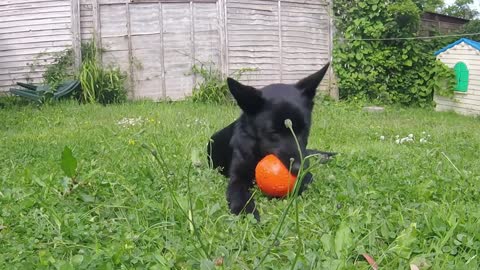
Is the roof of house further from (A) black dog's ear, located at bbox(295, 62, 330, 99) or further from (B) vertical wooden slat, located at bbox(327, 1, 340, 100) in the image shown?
(A) black dog's ear, located at bbox(295, 62, 330, 99)

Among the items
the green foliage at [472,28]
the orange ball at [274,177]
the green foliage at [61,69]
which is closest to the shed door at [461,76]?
the green foliage at [472,28]

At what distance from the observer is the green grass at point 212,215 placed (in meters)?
1.82

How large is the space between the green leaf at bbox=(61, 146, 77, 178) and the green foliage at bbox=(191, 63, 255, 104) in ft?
24.2

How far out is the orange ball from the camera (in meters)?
2.68

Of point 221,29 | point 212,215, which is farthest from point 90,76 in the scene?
point 212,215

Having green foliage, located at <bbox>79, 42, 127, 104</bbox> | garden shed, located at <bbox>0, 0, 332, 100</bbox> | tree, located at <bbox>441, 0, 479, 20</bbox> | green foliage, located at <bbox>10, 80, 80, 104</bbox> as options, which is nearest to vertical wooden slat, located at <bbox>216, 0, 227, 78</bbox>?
garden shed, located at <bbox>0, 0, 332, 100</bbox>

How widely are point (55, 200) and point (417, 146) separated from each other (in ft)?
12.2

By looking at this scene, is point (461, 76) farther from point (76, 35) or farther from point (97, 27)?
point (76, 35)

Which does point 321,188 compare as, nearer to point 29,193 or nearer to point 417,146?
point 29,193

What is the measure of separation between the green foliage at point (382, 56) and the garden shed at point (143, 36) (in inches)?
Result: 79.4

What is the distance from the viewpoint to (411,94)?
11.5 meters

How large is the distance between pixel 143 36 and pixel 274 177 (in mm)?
8323

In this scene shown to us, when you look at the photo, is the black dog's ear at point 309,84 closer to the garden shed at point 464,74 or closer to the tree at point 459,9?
the garden shed at point 464,74

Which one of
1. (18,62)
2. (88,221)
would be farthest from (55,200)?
(18,62)
